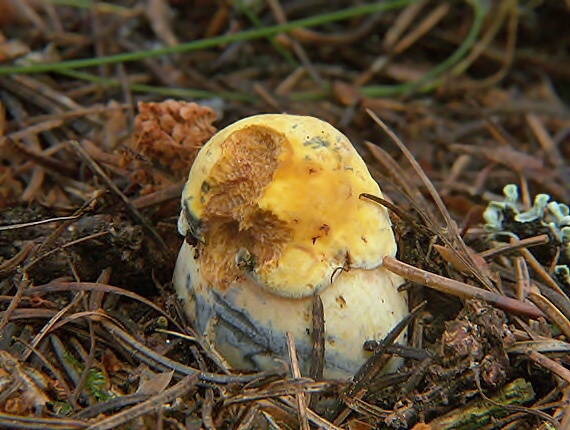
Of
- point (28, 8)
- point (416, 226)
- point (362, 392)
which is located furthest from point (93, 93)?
point (362, 392)

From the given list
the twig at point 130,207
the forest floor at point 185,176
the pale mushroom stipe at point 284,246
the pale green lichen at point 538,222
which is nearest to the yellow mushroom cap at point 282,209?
the pale mushroom stipe at point 284,246

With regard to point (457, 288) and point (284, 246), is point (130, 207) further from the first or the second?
point (457, 288)

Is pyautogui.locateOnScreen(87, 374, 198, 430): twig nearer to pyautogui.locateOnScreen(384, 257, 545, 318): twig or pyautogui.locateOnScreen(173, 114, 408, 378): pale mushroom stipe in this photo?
pyautogui.locateOnScreen(173, 114, 408, 378): pale mushroom stipe

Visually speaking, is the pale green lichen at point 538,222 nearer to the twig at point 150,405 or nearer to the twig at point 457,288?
the twig at point 457,288

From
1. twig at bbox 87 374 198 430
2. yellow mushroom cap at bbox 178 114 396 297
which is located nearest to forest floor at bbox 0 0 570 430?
twig at bbox 87 374 198 430

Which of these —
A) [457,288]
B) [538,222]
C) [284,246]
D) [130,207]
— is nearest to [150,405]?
[284,246]
